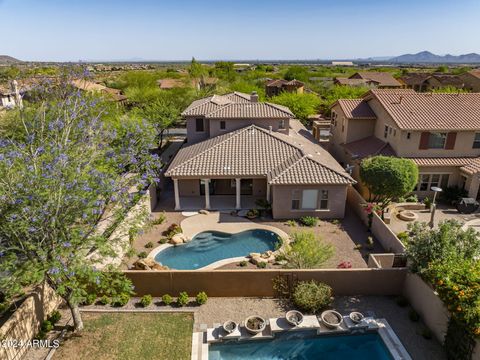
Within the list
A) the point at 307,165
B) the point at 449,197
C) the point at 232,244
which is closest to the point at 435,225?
the point at 449,197

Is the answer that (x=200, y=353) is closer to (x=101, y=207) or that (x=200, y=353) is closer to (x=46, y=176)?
(x=101, y=207)

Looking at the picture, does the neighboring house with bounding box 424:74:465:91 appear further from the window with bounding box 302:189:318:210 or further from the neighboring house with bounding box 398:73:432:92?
the window with bounding box 302:189:318:210

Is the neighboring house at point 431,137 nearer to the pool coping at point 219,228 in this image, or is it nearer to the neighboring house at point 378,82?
the pool coping at point 219,228

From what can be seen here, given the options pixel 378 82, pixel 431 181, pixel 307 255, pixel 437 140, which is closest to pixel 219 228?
pixel 307 255

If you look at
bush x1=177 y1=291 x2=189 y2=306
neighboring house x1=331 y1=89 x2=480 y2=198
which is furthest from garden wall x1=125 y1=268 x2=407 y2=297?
neighboring house x1=331 y1=89 x2=480 y2=198

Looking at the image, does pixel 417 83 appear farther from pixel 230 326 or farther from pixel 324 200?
pixel 230 326
